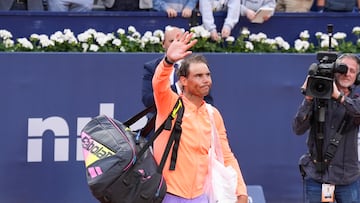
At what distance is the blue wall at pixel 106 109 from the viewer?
917cm

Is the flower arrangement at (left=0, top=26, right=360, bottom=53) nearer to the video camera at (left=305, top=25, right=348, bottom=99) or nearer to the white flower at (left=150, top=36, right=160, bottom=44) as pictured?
the white flower at (left=150, top=36, right=160, bottom=44)

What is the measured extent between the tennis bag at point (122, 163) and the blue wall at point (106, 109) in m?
3.03

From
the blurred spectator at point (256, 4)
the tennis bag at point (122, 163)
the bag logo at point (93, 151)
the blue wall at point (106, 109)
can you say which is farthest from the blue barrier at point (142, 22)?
the bag logo at point (93, 151)

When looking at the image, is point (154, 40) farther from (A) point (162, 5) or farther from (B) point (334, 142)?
(B) point (334, 142)

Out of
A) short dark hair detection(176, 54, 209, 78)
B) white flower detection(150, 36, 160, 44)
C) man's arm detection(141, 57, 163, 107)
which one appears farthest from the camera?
white flower detection(150, 36, 160, 44)

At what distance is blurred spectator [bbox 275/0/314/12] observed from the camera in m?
11.4

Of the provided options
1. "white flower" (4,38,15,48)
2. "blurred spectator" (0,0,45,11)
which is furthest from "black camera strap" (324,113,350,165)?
"blurred spectator" (0,0,45,11)

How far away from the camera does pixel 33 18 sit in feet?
33.6

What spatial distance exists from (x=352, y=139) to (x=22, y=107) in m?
3.22

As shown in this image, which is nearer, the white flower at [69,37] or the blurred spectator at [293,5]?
the white flower at [69,37]

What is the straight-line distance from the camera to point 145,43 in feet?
32.3

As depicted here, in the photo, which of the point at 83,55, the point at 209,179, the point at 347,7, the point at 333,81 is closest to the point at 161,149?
the point at 209,179

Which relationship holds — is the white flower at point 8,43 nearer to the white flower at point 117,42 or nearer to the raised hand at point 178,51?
the white flower at point 117,42

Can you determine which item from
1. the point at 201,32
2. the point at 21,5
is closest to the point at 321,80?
the point at 201,32
